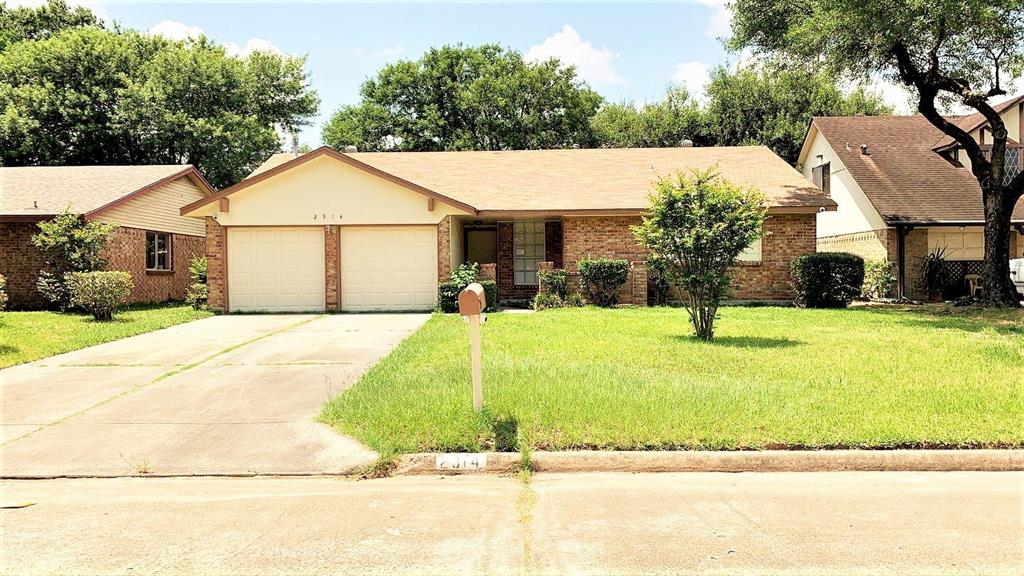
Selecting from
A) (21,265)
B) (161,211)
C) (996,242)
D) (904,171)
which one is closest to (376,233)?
(161,211)

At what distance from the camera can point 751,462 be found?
5.48 metres

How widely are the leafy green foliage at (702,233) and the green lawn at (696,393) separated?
900mm

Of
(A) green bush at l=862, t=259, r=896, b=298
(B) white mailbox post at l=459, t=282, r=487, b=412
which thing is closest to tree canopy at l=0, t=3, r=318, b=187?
(A) green bush at l=862, t=259, r=896, b=298

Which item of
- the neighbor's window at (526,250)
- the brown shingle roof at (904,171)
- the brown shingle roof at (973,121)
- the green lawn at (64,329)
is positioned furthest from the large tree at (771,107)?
the green lawn at (64,329)

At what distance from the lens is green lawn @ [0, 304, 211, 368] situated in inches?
451

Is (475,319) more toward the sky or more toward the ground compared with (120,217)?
more toward the ground

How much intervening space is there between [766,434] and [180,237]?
75.4 feet

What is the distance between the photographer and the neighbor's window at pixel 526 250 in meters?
21.2

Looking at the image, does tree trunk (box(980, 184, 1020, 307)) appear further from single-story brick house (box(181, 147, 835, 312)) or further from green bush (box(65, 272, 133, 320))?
green bush (box(65, 272, 133, 320))

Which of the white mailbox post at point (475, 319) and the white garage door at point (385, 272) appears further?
the white garage door at point (385, 272)

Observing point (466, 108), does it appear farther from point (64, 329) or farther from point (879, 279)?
point (64, 329)

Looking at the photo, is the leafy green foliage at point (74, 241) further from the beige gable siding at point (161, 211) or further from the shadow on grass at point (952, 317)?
the shadow on grass at point (952, 317)

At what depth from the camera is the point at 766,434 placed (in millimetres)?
5840

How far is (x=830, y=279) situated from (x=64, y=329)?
17.8 m
